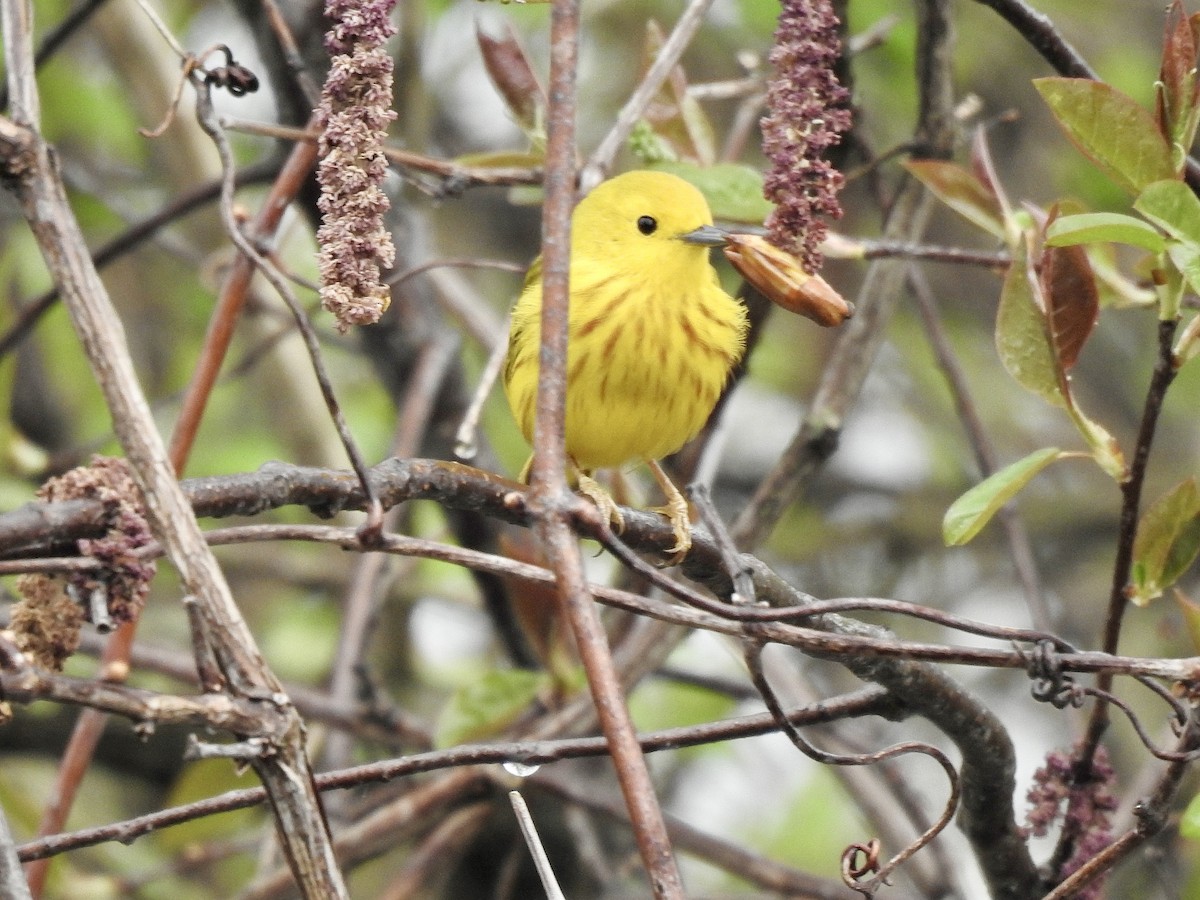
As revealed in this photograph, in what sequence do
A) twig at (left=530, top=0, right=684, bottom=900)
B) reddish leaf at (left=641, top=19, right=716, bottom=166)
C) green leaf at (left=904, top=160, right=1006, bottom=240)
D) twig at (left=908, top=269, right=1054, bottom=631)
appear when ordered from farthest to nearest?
twig at (left=908, top=269, right=1054, bottom=631), reddish leaf at (left=641, top=19, right=716, bottom=166), green leaf at (left=904, top=160, right=1006, bottom=240), twig at (left=530, top=0, right=684, bottom=900)

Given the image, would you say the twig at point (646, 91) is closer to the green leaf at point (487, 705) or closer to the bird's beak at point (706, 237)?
the bird's beak at point (706, 237)

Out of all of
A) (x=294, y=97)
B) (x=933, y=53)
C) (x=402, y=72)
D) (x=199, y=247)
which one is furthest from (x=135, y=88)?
(x=933, y=53)

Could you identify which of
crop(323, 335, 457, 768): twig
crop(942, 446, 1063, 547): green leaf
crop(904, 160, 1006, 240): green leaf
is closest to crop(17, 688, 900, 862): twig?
crop(942, 446, 1063, 547): green leaf

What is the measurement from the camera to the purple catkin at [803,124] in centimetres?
142

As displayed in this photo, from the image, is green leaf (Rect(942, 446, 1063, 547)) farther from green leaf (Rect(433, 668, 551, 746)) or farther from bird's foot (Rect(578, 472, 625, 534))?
green leaf (Rect(433, 668, 551, 746))

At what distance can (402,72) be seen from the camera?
4.00 meters

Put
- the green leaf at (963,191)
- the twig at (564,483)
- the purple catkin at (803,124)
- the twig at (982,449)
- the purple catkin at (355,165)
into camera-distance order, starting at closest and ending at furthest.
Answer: the twig at (564,483) → the purple catkin at (355,165) → the purple catkin at (803,124) → the green leaf at (963,191) → the twig at (982,449)

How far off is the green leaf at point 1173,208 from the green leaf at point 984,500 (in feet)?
0.94

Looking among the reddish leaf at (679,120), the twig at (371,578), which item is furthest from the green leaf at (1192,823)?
the twig at (371,578)

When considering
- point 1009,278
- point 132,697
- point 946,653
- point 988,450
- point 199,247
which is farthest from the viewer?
point 199,247

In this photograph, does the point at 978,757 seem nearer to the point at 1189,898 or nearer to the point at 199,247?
the point at 1189,898

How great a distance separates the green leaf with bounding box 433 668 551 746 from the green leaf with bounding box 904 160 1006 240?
1362mm

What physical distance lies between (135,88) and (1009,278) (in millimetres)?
3316

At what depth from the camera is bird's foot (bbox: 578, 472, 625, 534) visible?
1.84 metres
